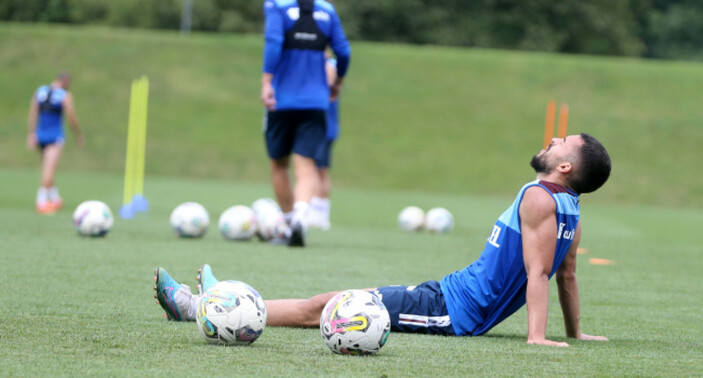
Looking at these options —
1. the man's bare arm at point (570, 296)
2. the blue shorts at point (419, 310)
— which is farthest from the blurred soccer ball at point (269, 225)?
the man's bare arm at point (570, 296)

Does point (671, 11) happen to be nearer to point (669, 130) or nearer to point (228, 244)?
point (669, 130)

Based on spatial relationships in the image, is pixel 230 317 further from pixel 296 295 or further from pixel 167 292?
pixel 296 295

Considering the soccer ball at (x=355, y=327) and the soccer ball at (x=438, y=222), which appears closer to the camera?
the soccer ball at (x=355, y=327)

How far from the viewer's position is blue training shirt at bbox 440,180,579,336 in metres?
4.82

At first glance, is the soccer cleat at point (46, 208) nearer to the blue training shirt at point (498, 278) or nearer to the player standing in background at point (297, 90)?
the player standing in background at point (297, 90)

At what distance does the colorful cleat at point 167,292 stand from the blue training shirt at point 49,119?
1097 centimetres

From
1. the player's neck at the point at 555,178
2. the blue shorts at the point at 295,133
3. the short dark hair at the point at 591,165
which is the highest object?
the blue shorts at the point at 295,133

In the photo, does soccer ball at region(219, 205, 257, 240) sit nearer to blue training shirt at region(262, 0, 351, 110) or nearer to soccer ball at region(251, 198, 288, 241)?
soccer ball at region(251, 198, 288, 241)

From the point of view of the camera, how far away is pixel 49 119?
15172 millimetres

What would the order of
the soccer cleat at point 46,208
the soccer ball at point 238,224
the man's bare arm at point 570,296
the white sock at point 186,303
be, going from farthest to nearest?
the soccer cleat at point 46,208
the soccer ball at point 238,224
the man's bare arm at point 570,296
the white sock at point 186,303

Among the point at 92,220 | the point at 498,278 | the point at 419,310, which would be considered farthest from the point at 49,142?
the point at 498,278

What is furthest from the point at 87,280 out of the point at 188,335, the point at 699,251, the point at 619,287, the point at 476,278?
the point at 699,251

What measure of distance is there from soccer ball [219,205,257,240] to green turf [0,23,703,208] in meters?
17.1

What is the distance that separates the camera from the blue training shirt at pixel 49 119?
49.8 ft
